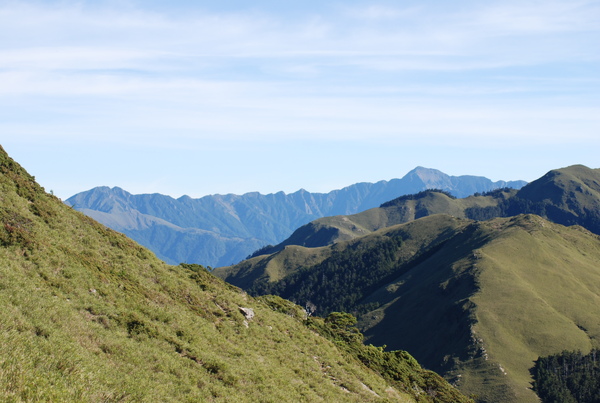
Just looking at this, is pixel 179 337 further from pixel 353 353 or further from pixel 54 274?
pixel 353 353

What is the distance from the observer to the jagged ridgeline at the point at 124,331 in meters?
18.1

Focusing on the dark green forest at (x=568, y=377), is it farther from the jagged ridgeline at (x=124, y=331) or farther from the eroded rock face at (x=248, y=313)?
the eroded rock face at (x=248, y=313)

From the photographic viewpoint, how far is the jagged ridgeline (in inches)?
714

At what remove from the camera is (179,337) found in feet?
95.2

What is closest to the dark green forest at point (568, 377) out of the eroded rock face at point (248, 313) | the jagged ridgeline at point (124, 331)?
the jagged ridgeline at point (124, 331)

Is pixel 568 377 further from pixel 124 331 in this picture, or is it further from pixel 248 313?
pixel 124 331

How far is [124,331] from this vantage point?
1025 inches

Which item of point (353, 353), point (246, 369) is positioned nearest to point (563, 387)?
point (353, 353)

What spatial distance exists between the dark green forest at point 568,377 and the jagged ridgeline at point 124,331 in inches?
6182

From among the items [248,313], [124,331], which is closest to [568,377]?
[248,313]

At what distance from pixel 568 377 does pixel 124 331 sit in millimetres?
206112

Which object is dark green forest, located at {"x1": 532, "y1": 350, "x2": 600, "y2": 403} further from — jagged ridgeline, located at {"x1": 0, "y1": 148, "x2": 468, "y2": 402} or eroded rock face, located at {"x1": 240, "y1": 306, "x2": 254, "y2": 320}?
eroded rock face, located at {"x1": 240, "y1": 306, "x2": 254, "y2": 320}

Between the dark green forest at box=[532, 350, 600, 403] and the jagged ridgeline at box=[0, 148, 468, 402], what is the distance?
157 metres

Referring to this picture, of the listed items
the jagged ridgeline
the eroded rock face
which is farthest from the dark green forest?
the eroded rock face
